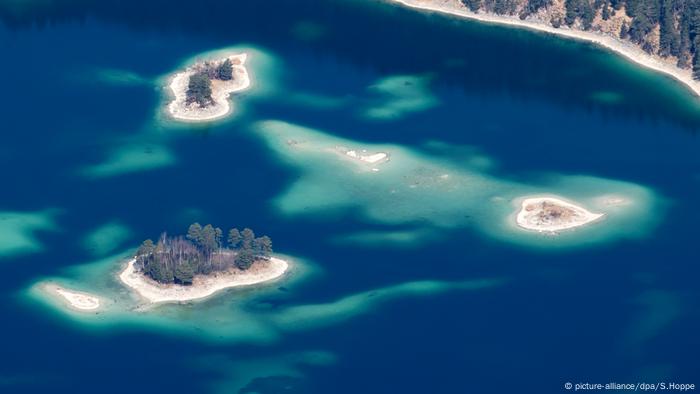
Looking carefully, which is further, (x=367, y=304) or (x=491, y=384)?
(x=367, y=304)

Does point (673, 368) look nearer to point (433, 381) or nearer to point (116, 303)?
point (433, 381)

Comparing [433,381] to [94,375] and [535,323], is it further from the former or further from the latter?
[94,375]

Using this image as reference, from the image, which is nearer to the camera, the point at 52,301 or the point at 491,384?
the point at 491,384

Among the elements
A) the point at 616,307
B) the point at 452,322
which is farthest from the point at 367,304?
the point at 616,307

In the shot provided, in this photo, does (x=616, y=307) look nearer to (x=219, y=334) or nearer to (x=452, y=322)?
(x=452, y=322)

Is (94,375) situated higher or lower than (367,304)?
lower

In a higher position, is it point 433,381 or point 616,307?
point 616,307

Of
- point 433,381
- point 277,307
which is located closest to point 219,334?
point 277,307

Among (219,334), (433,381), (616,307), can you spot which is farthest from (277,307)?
(616,307)
